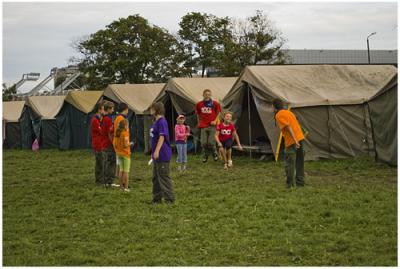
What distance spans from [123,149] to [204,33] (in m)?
35.4

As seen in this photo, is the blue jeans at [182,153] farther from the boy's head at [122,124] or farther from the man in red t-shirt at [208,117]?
the boy's head at [122,124]

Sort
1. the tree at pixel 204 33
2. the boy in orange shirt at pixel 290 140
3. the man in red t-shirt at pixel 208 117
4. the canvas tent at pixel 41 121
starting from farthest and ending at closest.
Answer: the tree at pixel 204 33 → the canvas tent at pixel 41 121 → the man in red t-shirt at pixel 208 117 → the boy in orange shirt at pixel 290 140

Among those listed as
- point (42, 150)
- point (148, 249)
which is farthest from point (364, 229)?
point (42, 150)

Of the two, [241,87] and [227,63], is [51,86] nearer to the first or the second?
[227,63]

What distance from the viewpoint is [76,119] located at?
84.9ft

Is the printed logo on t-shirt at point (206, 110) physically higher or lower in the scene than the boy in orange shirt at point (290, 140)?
higher

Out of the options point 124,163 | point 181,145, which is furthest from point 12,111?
point 124,163

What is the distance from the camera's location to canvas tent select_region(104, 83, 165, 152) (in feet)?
71.9

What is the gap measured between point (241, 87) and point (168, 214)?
342 inches

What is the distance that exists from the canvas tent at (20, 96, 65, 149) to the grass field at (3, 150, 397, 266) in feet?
46.1

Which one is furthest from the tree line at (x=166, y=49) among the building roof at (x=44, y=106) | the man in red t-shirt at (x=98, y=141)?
the man in red t-shirt at (x=98, y=141)

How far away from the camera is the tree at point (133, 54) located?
47.8 meters

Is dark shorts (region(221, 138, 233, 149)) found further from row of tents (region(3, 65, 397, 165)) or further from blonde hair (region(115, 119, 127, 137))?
blonde hair (region(115, 119, 127, 137))

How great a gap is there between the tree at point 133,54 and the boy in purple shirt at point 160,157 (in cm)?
3740
